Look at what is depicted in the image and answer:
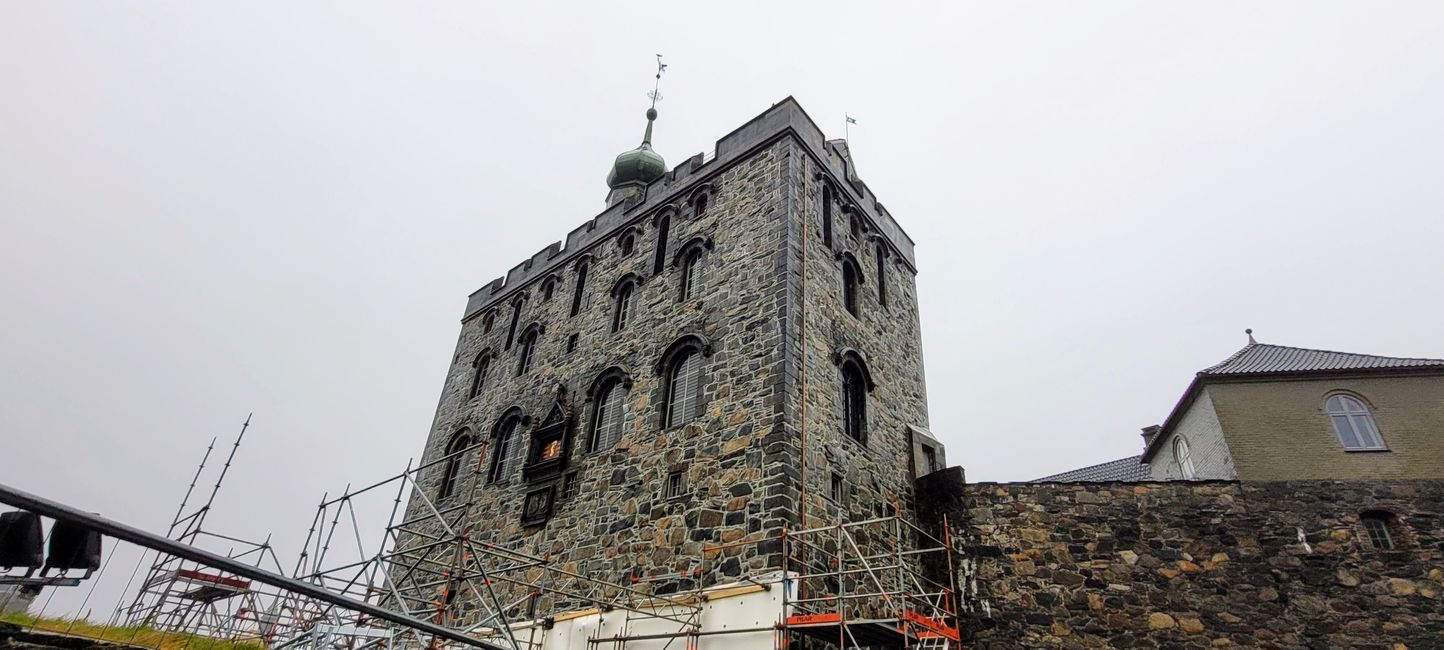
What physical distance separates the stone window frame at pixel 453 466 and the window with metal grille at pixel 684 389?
6.86 m

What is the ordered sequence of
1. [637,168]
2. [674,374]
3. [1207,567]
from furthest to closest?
1. [637,168]
2. [674,374]
3. [1207,567]

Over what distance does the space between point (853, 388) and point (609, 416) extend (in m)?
4.88

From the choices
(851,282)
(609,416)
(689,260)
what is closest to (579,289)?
(689,260)

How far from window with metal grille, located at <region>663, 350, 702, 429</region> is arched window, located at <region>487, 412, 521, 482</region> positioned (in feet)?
15.5

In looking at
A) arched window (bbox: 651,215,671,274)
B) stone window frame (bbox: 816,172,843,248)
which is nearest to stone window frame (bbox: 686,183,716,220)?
arched window (bbox: 651,215,671,274)

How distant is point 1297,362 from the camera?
46.4ft

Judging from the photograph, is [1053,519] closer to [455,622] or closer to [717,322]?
[717,322]

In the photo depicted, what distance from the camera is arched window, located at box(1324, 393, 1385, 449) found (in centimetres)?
1283

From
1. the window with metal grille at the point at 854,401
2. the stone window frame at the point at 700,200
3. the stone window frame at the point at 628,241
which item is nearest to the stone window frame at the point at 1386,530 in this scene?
the window with metal grille at the point at 854,401

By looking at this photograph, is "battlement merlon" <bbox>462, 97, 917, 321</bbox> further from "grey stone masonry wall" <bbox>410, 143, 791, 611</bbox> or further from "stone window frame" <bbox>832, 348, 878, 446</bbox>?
"stone window frame" <bbox>832, 348, 878, 446</bbox>

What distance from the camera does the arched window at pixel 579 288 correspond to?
1867cm

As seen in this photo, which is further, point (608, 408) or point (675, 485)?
point (608, 408)

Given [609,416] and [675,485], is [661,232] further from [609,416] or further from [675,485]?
[675,485]

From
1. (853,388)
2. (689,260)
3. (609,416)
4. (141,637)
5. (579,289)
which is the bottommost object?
(141,637)
